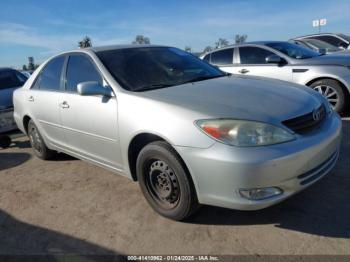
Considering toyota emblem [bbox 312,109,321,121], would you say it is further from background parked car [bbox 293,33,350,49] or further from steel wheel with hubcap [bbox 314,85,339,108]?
background parked car [bbox 293,33,350,49]

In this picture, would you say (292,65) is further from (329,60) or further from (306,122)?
(306,122)

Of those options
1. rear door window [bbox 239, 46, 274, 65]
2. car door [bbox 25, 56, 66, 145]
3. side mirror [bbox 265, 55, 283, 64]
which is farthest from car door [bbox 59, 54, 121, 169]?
rear door window [bbox 239, 46, 274, 65]

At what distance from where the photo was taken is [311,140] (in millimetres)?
2658

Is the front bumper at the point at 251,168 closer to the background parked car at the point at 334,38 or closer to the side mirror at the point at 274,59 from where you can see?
the side mirror at the point at 274,59

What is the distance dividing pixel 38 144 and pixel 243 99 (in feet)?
11.3

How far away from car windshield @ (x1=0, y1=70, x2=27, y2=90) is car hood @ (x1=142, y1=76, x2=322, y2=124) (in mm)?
5538

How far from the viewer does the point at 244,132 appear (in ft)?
8.23

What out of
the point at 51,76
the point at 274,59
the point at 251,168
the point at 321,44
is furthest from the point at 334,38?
the point at 251,168

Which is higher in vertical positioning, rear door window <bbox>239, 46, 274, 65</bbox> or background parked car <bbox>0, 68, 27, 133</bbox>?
rear door window <bbox>239, 46, 274, 65</bbox>

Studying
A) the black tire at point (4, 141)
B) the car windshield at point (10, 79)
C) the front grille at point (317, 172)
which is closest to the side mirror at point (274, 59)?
the front grille at point (317, 172)

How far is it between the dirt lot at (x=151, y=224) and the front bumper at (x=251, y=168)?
365mm

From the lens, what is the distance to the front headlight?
2490 mm

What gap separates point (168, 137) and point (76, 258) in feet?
3.91

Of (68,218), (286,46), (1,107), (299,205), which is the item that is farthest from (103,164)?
(286,46)
